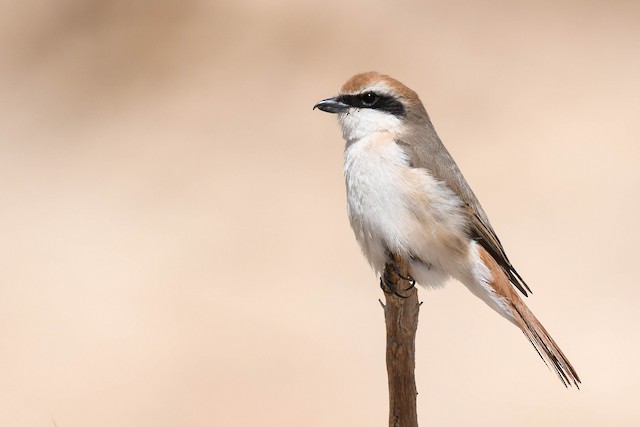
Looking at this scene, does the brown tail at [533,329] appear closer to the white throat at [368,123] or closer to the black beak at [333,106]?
the white throat at [368,123]

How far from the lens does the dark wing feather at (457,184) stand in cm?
490

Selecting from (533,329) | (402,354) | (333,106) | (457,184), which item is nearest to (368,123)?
(333,106)

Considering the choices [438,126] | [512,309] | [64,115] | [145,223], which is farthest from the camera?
[64,115]

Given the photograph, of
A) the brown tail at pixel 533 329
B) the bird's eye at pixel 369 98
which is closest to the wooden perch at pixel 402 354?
the brown tail at pixel 533 329

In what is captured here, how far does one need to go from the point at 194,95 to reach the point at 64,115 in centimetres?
177

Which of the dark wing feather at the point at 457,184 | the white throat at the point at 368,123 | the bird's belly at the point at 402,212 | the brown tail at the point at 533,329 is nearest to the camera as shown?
the brown tail at the point at 533,329

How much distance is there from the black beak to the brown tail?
41.0 inches

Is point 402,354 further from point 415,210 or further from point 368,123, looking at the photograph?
point 368,123

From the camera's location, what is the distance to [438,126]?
12.0m

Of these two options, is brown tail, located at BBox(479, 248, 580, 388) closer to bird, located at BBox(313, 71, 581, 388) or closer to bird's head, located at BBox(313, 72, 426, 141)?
bird, located at BBox(313, 71, 581, 388)

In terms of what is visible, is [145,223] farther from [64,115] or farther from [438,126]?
[438,126]

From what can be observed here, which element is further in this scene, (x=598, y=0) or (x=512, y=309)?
(x=598, y=0)

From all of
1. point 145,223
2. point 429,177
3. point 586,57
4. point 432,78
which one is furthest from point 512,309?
point 586,57

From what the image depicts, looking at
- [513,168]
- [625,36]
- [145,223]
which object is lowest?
[145,223]
